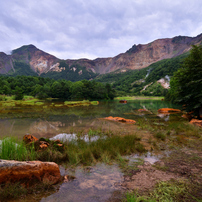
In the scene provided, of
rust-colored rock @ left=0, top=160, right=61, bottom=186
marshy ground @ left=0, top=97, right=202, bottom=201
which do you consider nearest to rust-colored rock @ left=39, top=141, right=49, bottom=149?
marshy ground @ left=0, top=97, right=202, bottom=201

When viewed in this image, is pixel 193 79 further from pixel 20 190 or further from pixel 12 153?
pixel 20 190

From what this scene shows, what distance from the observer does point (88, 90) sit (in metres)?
93.5

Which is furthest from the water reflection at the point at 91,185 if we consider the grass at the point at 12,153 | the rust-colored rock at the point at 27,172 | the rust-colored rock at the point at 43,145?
the rust-colored rock at the point at 43,145

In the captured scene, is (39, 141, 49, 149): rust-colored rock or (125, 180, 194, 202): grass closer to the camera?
(125, 180, 194, 202): grass

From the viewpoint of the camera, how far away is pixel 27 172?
410 centimetres

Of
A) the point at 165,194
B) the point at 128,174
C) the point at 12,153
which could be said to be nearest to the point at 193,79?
the point at 128,174

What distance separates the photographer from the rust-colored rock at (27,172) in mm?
3882

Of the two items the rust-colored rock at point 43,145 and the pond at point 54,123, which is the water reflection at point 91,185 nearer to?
the rust-colored rock at point 43,145

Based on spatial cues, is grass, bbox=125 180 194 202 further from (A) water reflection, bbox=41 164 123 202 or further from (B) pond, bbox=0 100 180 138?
(B) pond, bbox=0 100 180 138

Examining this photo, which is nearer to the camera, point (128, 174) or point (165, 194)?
point (165, 194)

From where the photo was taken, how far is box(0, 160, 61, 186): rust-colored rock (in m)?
3.88

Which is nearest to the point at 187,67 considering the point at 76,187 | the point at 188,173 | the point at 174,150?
the point at 174,150

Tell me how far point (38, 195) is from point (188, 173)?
204 inches

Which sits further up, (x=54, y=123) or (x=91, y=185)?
(x=91, y=185)
